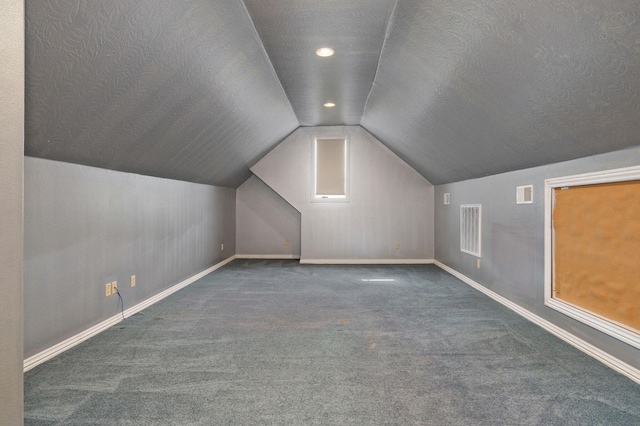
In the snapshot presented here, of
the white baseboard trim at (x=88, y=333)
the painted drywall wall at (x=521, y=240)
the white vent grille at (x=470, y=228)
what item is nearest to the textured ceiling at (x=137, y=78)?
the white baseboard trim at (x=88, y=333)

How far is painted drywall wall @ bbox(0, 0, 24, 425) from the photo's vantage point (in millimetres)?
1125

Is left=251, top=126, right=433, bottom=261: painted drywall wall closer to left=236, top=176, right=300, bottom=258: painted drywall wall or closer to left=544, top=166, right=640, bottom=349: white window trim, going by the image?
left=236, top=176, right=300, bottom=258: painted drywall wall

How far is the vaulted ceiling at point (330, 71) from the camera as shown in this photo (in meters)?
1.76

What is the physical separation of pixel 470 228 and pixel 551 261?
195cm

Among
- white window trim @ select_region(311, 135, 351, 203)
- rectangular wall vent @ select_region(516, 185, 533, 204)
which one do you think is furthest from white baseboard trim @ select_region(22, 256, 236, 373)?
rectangular wall vent @ select_region(516, 185, 533, 204)

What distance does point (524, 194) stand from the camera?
12.0ft

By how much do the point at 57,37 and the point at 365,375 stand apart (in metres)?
2.55

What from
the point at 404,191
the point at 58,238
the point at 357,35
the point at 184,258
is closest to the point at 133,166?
the point at 58,238

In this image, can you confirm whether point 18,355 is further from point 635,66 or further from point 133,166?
point 635,66

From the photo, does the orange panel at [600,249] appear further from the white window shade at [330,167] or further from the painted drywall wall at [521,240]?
the white window shade at [330,167]

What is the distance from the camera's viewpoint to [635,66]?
1.69 meters

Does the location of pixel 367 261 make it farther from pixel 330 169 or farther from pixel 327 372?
pixel 327 372

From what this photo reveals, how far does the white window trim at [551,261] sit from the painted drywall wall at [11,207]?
325 centimetres

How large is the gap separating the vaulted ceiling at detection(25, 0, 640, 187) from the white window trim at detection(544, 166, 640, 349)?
0.19 meters
